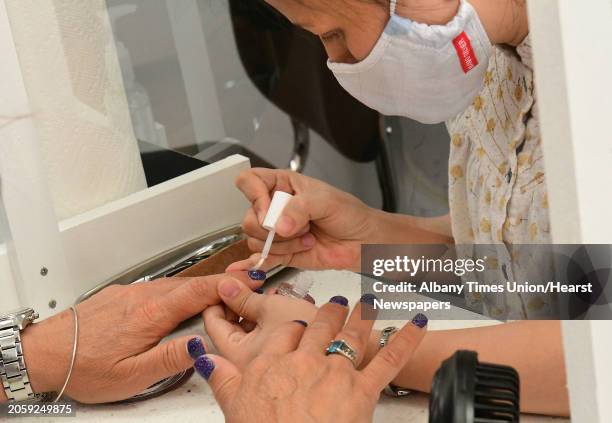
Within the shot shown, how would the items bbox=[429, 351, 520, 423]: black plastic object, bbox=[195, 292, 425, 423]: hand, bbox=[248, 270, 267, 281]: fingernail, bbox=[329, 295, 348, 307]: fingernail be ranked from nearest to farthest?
1. bbox=[429, 351, 520, 423]: black plastic object
2. bbox=[195, 292, 425, 423]: hand
3. bbox=[329, 295, 348, 307]: fingernail
4. bbox=[248, 270, 267, 281]: fingernail

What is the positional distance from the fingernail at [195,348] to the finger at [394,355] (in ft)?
0.54

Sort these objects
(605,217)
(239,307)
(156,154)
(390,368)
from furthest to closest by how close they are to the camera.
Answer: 1. (156,154)
2. (239,307)
3. (390,368)
4. (605,217)

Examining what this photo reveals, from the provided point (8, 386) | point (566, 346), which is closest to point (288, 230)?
point (8, 386)

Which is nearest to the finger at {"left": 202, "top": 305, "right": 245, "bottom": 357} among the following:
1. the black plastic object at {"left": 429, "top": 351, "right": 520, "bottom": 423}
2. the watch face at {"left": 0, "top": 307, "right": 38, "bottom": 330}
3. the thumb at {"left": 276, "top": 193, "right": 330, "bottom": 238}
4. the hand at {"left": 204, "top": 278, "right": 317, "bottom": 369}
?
the hand at {"left": 204, "top": 278, "right": 317, "bottom": 369}

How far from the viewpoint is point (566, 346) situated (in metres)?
0.40

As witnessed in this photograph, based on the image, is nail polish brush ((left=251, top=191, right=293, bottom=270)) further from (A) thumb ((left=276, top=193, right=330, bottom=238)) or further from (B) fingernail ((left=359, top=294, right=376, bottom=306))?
(B) fingernail ((left=359, top=294, right=376, bottom=306))

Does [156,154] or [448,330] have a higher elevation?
[156,154]

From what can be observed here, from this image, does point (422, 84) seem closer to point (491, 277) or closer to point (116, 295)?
point (491, 277)

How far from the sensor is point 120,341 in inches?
30.6

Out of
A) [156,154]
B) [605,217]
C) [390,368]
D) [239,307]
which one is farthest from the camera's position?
[156,154]

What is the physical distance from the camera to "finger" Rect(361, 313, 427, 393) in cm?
57

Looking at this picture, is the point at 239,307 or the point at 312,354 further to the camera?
the point at 239,307

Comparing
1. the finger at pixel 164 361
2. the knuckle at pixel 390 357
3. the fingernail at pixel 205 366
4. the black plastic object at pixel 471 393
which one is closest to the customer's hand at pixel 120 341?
the finger at pixel 164 361

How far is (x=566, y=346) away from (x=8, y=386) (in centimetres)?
58
